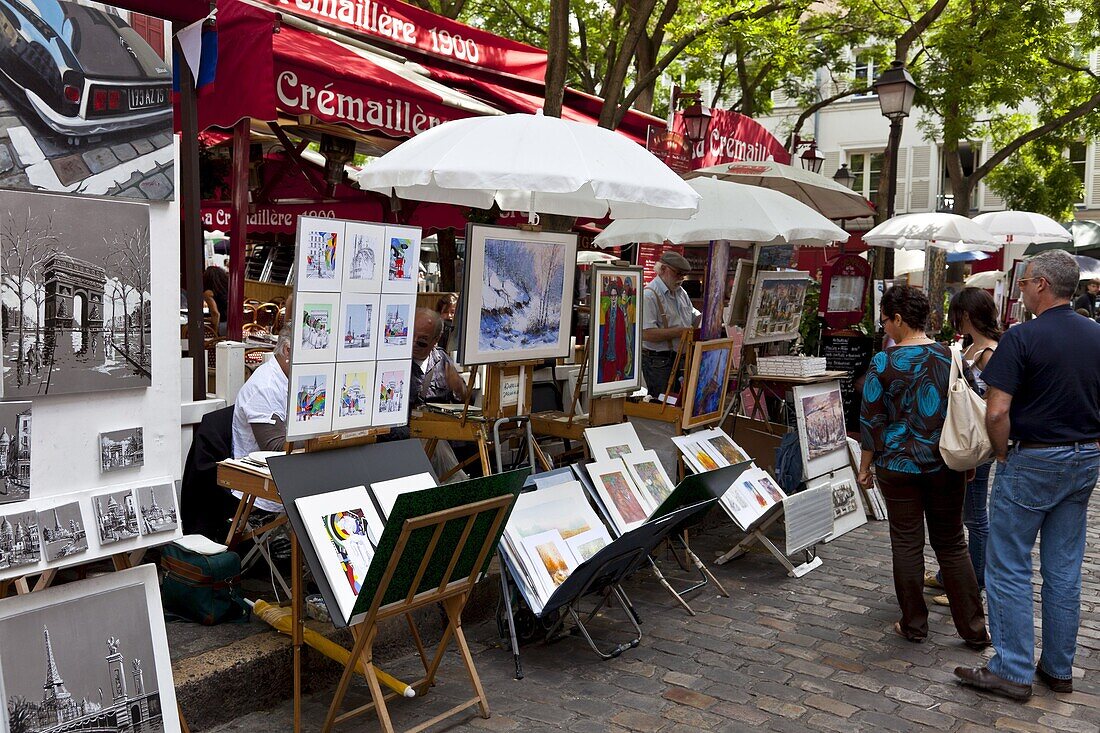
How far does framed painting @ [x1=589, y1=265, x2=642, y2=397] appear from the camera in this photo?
219 inches

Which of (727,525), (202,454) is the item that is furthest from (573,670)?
(727,525)

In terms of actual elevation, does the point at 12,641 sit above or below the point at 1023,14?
below

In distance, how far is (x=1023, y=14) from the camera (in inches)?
547

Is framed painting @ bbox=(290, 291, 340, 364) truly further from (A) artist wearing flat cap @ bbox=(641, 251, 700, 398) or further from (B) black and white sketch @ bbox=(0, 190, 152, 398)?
(A) artist wearing flat cap @ bbox=(641, 251, 700, 398)

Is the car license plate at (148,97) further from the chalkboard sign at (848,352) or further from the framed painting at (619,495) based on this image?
the chalkboard sign at (848,352)

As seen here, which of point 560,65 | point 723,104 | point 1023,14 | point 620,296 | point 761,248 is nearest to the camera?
point 620,296

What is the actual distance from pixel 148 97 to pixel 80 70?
0.65 feet

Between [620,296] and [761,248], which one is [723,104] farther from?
[620,296]

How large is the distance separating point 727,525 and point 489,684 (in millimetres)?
3274

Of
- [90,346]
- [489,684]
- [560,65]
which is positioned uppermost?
[560,65]

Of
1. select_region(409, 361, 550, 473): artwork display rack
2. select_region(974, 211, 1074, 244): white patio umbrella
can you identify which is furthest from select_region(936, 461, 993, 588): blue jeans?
select_region(974, 211, 1074, 244): white patio umbrella

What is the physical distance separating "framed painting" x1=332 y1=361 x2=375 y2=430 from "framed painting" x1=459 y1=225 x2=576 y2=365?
2.96 feet

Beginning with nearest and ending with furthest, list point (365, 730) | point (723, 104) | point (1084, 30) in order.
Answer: point (365, 730), point (1084, 30), point (723, 104)

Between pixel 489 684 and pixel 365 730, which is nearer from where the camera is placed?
pixel 365 730
